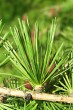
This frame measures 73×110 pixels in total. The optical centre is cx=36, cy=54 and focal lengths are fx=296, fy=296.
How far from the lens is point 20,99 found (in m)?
0.60

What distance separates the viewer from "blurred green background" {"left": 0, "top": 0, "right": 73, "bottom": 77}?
113 centimetres

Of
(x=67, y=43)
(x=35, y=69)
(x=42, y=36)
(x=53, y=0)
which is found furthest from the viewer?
(x=53, y=0)

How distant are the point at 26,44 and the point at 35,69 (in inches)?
2.1

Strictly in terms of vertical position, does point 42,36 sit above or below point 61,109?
above

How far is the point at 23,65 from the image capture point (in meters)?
0.57

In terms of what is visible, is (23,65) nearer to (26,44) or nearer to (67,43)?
(26,44)

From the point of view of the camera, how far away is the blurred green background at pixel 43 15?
1.13m

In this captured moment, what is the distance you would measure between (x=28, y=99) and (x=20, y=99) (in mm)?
44

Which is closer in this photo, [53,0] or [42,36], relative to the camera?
[42,36]

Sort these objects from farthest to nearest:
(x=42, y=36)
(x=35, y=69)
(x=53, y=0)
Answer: (x=53, y=0), (x=42, y=36), (x=35, y=69)

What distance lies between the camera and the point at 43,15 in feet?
5.41

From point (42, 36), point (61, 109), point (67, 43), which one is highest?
point (42, 36)

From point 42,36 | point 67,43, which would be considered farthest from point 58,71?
point 42,36

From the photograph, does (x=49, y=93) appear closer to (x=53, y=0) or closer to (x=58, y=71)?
(x=58, y=71)
